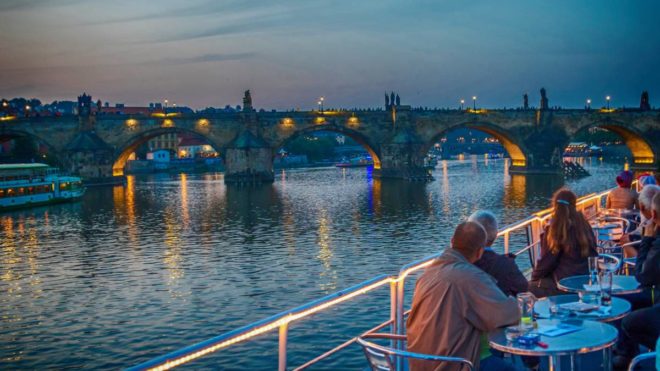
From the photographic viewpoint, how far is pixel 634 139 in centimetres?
6191

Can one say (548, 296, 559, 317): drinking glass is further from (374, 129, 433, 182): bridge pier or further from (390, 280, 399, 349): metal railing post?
(374, 129, 433, 182): bridge pier

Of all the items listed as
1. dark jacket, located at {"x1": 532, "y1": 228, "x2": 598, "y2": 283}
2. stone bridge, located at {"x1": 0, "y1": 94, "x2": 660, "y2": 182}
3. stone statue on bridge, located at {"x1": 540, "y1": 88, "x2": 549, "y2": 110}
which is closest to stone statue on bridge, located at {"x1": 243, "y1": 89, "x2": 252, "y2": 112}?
stone bridge, located at {"x1": 0, "y1": 94, "x2": 660, "y2": 182}

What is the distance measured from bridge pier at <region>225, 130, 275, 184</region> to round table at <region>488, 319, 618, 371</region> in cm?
4653

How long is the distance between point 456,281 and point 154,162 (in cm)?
7974

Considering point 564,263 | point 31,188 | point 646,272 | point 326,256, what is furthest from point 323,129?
point 646,272

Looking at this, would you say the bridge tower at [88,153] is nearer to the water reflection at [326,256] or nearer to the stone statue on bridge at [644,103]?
the water reflection at [326,256]

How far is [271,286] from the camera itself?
14617 millimetres

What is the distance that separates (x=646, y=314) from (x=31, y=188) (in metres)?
37.8

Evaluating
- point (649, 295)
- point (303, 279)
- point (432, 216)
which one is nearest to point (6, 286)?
point (303, 279)

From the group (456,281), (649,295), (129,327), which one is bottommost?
(129,327)

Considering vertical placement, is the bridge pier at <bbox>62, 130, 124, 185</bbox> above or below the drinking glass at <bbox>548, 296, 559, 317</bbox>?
above

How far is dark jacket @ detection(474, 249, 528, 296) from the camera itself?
16.3 feet

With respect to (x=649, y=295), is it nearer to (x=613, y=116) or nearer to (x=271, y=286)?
(x=271, y=286)

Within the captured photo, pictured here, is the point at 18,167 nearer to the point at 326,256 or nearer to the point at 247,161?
the point at 247,161
